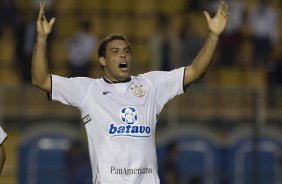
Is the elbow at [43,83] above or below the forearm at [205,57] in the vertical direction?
below

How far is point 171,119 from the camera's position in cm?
1491

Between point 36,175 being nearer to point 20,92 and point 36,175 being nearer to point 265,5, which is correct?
point 20,92

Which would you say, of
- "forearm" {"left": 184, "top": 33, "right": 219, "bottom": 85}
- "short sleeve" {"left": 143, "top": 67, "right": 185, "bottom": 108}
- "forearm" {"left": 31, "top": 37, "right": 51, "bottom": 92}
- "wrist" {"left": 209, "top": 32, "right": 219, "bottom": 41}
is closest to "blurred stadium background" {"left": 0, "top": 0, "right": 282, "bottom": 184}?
"short sleeve" {"left": 143, "top": 67, "right": 185, "bottom": 108}

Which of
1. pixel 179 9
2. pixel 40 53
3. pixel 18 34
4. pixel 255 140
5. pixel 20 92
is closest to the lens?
pixel 40 53

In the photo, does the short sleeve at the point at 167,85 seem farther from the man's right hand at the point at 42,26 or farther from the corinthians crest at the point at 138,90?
the man's right hand at the point at 42,26

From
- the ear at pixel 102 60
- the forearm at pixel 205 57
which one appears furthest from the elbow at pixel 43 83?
the forearm at pixel 205 57

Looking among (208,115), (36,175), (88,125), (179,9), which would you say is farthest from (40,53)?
(179,9)

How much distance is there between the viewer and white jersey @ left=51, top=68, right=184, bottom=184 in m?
7.80

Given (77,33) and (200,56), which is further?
(77,33)

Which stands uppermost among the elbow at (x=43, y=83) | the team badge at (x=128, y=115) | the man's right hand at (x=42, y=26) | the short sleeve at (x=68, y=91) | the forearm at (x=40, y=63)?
the man's right hand at (x=42, y=26)

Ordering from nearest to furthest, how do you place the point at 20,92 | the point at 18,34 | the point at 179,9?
the point at 20,92 < the point at 18,34 < the point at 179,9

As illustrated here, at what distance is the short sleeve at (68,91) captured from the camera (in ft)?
26.3

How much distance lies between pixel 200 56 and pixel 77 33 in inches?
387

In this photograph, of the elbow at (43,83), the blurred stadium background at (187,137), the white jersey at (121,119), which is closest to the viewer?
the white jersey at (121,119)
